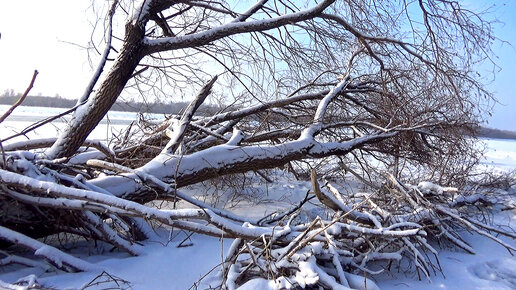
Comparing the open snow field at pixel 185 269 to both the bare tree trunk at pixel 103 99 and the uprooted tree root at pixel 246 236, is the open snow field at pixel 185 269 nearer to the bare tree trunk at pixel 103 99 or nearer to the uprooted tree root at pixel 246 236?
the uprooted tree root at pixel 246 236

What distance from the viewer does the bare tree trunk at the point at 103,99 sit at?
348 centimetres

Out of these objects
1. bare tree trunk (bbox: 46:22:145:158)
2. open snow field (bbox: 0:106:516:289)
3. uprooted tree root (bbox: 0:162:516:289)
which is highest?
bare tree trunk (bbox: 46:22:145:158)

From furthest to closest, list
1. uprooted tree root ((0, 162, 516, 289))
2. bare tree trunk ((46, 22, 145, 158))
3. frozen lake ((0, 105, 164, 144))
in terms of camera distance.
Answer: frozen lake ((0, 105, 164, 144)) → bare tree trunk ((46, 22, 145, 158)) → uprooted tree root ((0, 162, 516, 289))

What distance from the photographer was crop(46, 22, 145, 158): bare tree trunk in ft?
11.4

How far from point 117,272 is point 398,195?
103 inches

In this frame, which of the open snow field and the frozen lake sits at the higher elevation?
the frozen lake

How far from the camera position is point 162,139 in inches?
183

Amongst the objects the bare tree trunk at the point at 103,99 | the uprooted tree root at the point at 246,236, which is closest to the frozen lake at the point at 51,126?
the bare tree trunk at the point at 103,99

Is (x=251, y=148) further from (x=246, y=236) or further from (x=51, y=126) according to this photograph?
(x=51, y=126)

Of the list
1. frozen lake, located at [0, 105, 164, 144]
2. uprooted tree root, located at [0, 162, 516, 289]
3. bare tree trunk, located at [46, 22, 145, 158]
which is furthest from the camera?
frozen lake, located at [0, 105, 164, 144]

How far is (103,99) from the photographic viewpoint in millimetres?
3717

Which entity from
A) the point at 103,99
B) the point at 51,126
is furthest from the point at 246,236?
the point at 51,126

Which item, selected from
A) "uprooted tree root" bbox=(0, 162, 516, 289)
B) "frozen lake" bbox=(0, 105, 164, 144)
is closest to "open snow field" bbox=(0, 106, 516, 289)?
"uprooted tree root" bbox=(0, 162, 516, 289)

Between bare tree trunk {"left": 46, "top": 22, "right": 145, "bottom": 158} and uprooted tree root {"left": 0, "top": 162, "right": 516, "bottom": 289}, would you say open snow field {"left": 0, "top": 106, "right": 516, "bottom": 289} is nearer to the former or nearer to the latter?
uprooted tree root {"left": 0, "top": 162, "right": 516, "bottom": 289}
